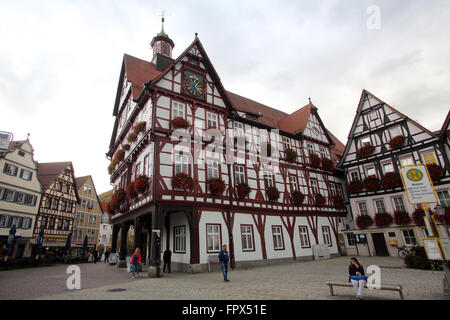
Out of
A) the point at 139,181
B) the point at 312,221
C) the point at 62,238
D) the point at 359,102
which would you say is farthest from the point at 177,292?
the point at 62,238

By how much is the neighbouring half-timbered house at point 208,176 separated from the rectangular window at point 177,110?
77mm

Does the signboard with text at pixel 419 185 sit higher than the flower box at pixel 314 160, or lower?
lower

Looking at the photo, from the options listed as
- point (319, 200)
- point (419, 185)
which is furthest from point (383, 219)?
point (419, 185)

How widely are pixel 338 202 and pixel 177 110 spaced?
1812 centimetres

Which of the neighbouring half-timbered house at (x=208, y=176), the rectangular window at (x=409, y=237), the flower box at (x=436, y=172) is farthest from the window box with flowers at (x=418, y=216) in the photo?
the neighbouring half-timbered house at (x=208, y=176)

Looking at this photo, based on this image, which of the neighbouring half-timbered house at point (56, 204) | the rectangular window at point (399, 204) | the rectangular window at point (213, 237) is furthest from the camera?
the neighbouring half-timbered house at point (56, 204)

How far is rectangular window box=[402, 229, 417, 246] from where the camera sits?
2019 centimetres

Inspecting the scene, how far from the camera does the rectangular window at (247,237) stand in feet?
57.1

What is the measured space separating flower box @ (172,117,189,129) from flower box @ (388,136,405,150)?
17874 mm

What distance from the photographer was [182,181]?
15.0m

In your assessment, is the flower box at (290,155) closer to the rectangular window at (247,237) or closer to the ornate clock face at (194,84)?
the rectangular window at (247,237)

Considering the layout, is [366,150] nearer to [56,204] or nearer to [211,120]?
[211,120]

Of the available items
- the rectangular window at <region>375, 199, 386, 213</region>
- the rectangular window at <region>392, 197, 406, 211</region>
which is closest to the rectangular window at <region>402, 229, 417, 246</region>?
the rectangular window at <region>392, 197, 406, 211</region>
